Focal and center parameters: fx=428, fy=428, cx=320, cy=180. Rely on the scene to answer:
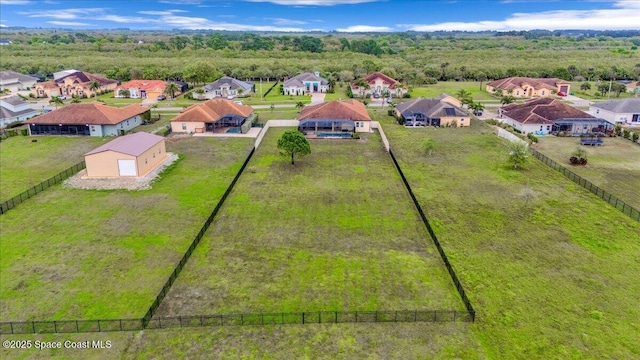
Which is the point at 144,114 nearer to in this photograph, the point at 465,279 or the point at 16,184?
the point at 16,184

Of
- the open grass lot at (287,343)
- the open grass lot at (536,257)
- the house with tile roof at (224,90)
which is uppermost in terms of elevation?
the house with tile roof at (224,90)

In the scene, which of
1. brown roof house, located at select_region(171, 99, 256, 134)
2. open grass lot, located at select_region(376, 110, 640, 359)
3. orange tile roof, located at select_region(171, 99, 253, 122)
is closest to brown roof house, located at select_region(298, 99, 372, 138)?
brown roof house, located at select_region(171, 99, 256, 134)

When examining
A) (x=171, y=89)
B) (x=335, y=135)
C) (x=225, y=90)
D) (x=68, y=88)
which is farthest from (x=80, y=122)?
(x=68, y=88)

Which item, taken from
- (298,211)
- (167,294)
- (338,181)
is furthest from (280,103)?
(167,294)

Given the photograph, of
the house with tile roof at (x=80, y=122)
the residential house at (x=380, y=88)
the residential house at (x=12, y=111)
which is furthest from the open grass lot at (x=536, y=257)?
the residential house at (x=12, y=111)

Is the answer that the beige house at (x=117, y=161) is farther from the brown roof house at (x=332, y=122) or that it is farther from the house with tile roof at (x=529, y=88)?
the house with tile roof at (x=529, y=88)

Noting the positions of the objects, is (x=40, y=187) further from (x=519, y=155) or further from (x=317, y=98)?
(x=317, y=98)
